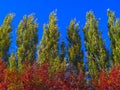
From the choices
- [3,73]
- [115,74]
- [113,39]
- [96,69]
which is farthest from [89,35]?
[3,73]

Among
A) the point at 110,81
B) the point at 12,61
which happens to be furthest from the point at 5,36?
the point at 110,81

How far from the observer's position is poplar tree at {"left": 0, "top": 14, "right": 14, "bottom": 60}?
25.4 metres

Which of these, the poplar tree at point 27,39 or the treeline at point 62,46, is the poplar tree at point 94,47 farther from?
A: the poplar tree at point 27,39

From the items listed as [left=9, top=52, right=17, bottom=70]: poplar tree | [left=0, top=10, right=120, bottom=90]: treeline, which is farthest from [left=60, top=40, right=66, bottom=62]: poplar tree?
[left=9, top=52, right=17, bottom=70]: poplar tree

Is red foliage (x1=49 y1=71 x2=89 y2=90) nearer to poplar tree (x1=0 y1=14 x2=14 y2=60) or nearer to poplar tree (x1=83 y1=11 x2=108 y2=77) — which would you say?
poplar tree (x1=83 y1=11 x2=108 y2=77)

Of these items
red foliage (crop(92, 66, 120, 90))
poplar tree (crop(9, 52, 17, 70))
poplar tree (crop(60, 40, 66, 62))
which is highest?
poplar tree (crop(60, 40, 66, 62))

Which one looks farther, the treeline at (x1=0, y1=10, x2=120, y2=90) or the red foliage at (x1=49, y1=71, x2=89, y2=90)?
the treeline at (x1=0, y1=10, x2=120, y2=90)

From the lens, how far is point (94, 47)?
2547 centimetres

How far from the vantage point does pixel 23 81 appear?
1847 centimetres

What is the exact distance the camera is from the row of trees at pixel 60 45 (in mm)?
24141

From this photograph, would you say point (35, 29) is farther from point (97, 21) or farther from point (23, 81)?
point (23, 81)

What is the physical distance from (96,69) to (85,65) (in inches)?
41.4

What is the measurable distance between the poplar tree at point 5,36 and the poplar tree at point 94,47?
5.81 metres

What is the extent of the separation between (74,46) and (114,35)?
10.0 feet
